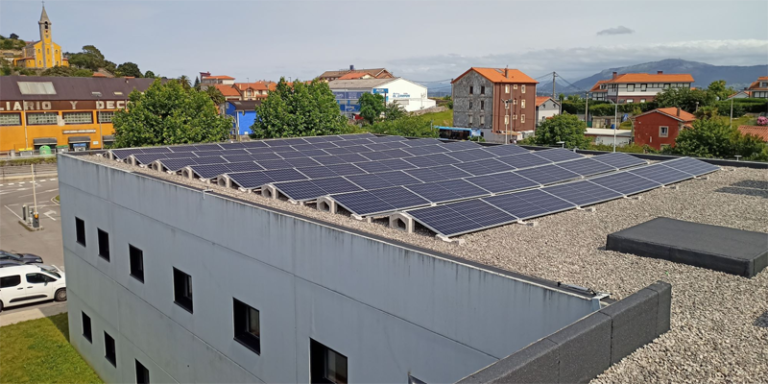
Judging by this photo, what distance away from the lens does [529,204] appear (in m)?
14.1

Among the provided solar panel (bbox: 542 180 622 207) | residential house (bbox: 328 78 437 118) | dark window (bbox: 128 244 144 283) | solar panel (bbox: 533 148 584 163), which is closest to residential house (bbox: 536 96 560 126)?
residential house (bbox: 328 78 437 118)

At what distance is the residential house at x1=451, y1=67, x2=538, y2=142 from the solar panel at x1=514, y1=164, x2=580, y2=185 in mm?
65599

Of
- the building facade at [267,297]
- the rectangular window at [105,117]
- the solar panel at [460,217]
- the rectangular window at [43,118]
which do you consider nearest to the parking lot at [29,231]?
the building facade at [267,297]

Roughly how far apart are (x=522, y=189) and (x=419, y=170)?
150 inches

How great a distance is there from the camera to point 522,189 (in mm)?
16594

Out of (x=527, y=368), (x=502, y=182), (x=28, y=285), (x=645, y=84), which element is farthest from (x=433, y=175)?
(x=645, y=84)

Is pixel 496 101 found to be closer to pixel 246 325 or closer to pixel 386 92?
pixel 386 92

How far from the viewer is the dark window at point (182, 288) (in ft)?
52.1

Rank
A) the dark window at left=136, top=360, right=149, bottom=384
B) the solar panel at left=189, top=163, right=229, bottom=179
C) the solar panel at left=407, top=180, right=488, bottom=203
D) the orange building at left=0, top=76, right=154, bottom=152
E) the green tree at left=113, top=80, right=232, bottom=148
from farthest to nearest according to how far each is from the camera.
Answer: the orange building at left=0, top=76, right=154, bottom=152 → the green tree at left=113, top=80, right=232, bottom=148 → the dark window at left=136, top=360, right=149, bottom=384 → the solar panel at left=189, top=163, right=229, bottom=179 → the solar panel at left=407, top=180, right=488, bottom=203

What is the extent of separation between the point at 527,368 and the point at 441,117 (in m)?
104

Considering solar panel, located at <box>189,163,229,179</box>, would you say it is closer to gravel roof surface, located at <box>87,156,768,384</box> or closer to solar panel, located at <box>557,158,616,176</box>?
gravel roof surface, located at <box>87,156,768,384</box>

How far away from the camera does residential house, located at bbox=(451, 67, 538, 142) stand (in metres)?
86.2

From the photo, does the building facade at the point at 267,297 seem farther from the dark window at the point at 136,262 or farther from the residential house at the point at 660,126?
the residential house at the point at 660,126

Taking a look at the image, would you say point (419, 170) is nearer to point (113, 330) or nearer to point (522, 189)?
point (522, 189)
